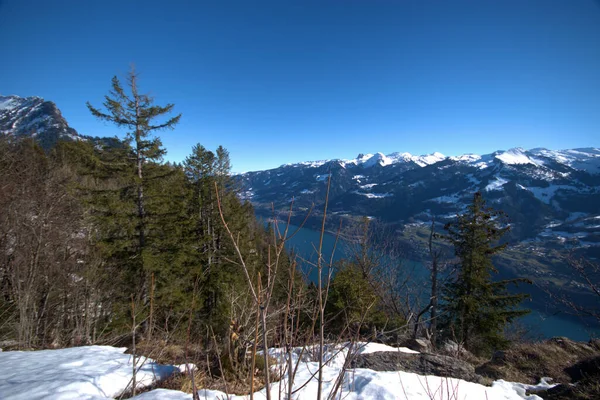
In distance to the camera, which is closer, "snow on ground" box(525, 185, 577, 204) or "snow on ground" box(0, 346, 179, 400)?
"snow on ground" box(0, 346, 179, 400)

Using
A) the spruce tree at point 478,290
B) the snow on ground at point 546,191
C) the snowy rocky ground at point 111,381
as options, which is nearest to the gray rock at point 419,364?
the snowy rocky ground at point 111,381

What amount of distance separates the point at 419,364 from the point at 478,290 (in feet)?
35.1

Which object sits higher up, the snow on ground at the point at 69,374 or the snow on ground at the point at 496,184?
the snow on ground at the point at 496,184

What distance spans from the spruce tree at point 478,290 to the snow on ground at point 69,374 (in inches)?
521

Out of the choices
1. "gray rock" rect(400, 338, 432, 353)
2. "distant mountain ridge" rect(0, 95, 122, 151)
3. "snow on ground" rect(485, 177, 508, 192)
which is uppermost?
"distant mountain ridge" rect(0, 95, 122, 151)

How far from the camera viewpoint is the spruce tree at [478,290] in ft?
40.7

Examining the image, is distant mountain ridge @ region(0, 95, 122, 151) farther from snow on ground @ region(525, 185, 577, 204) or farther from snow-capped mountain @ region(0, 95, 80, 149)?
snow on ground @ region(525, 185, 577, 204)

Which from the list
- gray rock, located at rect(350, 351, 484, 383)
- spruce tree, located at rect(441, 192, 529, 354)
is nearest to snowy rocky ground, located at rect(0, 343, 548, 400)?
gray rock, located at rect(350, 351, 484, 383)

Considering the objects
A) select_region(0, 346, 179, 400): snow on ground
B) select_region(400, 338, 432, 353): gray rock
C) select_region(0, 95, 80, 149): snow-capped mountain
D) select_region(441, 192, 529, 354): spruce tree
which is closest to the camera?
select_region(0, 346, 179, 400): snow on ground

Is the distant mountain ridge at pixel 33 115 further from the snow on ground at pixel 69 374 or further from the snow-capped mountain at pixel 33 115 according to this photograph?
the snow on ground at pixel 69 374

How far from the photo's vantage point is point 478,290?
→ 13039 millimetres

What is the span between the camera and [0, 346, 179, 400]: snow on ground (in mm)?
2555

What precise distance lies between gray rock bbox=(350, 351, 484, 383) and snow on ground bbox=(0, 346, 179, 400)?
12.1 feet

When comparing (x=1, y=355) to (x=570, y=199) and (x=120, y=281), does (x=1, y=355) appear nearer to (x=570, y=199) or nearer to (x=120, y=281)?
(x=120, y=281)
